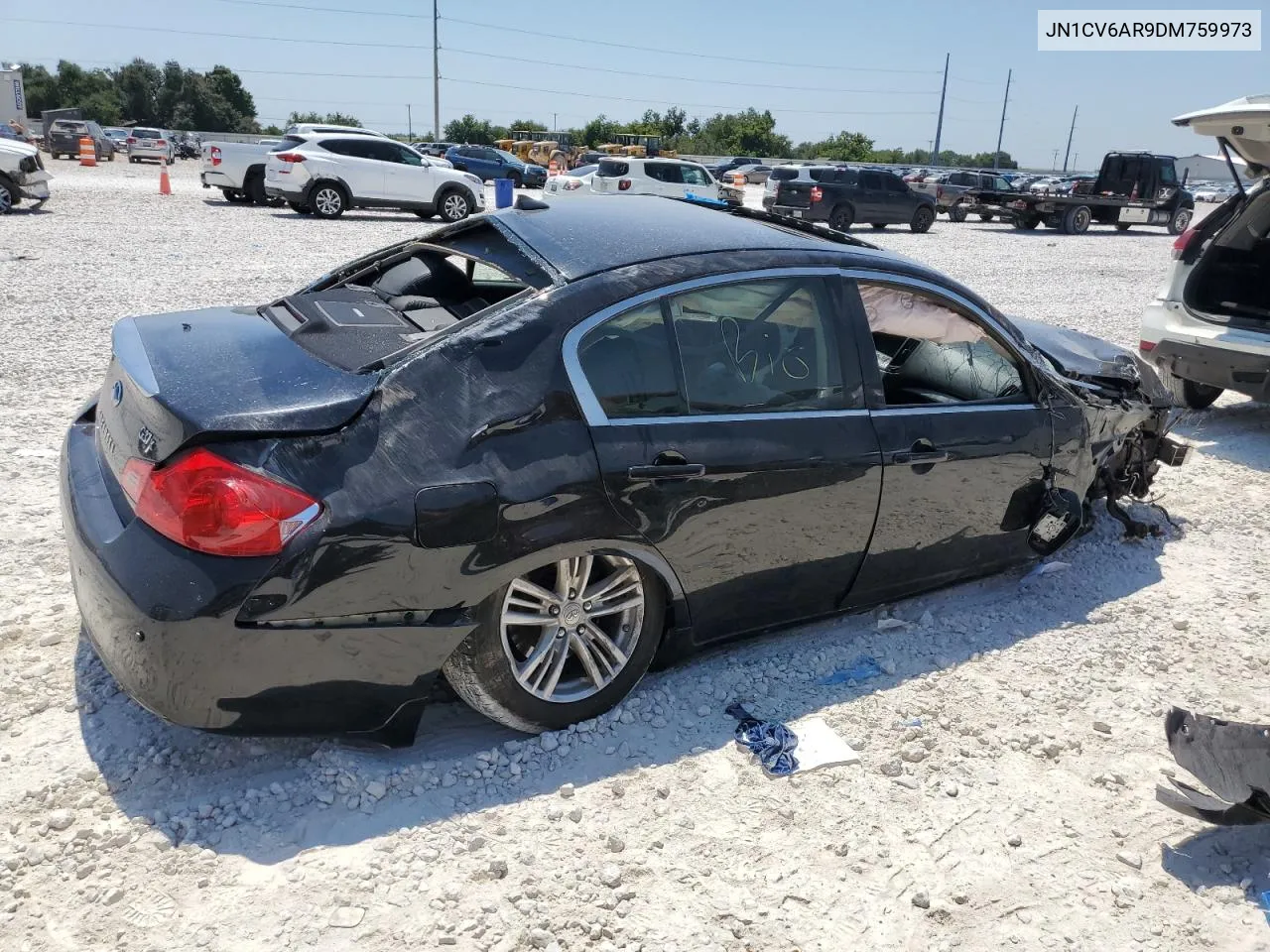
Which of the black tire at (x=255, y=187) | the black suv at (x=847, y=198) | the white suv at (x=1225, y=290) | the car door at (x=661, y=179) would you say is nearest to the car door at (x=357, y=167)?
the black tire at (x=255, y=187)

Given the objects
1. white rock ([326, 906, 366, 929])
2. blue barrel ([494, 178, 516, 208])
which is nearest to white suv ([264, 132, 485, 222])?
blue barrel ([494, 178, 516, 208])

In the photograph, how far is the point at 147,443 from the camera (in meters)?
2.71

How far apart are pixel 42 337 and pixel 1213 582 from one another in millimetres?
8402

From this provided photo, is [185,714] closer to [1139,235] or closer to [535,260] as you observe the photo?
[535,260]

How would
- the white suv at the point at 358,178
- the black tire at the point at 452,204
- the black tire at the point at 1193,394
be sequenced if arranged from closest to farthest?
the black tire at the point at 1193,394, the white suv at the point at 358,178, the black tire at the point at 452,204

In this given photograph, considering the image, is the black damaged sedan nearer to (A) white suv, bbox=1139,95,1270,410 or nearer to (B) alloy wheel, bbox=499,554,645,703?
(B) alloy wheel, bbox=499,554,645,703

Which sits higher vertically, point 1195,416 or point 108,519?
→ point 108,519

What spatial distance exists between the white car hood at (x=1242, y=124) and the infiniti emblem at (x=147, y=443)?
6.65 metres

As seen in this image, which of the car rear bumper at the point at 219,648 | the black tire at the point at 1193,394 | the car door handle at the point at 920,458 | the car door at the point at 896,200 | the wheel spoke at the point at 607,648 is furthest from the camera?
the car door at the point at 896,200

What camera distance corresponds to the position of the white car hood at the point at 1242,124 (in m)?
6.16

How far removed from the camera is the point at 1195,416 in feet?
25.2

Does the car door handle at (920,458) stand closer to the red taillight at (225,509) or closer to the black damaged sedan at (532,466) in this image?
the black damaged sedan at (532,466)

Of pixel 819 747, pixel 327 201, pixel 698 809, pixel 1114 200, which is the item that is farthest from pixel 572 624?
pixel 1114 200

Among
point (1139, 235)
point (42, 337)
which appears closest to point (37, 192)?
point (42, 337)
